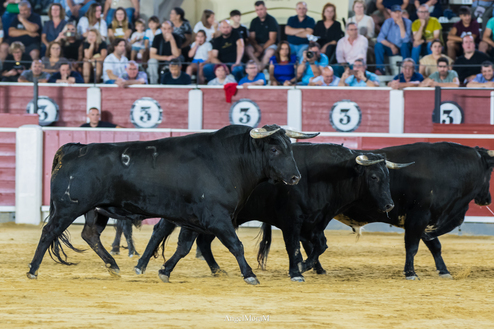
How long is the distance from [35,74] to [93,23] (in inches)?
65.9

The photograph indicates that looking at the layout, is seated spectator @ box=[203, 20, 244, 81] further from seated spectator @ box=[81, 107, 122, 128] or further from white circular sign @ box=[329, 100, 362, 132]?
seated spectator @ box=[81, 107, 122, 128]

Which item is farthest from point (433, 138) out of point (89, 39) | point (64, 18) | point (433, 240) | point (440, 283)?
point (64, 18)

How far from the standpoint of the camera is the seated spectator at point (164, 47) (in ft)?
45.1

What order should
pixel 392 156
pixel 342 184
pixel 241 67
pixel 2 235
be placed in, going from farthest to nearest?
pixel 241 67 → pixel 2 235 → pixel 392 156 → pixel 342 184

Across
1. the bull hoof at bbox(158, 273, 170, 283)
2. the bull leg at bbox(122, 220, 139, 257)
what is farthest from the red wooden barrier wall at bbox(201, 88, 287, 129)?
the bull hoof at bbox(158, 273, 170, 283)

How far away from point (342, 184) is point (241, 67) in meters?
7.47

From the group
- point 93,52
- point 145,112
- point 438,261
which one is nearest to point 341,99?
point 145,112

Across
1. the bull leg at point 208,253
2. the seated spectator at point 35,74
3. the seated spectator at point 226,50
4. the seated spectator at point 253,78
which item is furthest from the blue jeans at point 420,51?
the bull leg at point 208,253

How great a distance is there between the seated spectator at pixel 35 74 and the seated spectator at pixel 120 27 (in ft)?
5.09

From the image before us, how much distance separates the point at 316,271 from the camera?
23.4 ft

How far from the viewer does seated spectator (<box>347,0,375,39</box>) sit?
1372 cm

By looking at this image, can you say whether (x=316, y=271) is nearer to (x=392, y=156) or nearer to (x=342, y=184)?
(x=342, y=184)

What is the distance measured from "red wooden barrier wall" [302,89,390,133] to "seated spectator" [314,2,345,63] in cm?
73

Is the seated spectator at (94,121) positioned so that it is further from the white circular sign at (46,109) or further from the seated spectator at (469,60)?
the seated spectator at (469,60)
